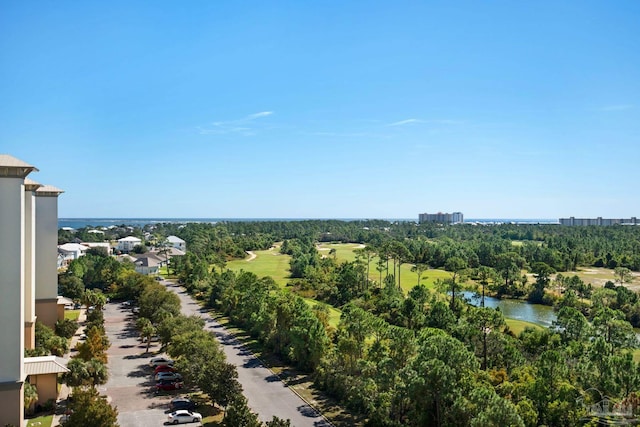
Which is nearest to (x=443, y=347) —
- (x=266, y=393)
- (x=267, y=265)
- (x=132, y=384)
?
(x=266, y=393)

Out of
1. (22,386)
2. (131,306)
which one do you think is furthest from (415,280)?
(22,386)

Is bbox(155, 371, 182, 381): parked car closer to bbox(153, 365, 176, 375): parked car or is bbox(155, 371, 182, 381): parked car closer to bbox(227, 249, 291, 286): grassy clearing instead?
bbox(153, 365, 176, 375): parked car

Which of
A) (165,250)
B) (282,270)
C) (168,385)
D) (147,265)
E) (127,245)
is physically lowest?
(168,385)

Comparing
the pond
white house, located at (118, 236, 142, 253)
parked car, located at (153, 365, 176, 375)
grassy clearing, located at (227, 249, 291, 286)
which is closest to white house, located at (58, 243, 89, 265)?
white house, located at (118, 236, 142, 253)

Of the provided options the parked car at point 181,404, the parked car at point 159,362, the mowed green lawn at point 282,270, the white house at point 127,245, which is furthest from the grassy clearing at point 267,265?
the parked car at point 181,404

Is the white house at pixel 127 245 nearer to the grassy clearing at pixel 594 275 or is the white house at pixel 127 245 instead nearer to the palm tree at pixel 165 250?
the palm tree at pixel 165 250

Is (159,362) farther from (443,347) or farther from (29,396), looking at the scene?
(443,347)

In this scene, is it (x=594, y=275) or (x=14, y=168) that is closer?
(x=14, y=168)

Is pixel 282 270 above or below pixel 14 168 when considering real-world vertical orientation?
below
